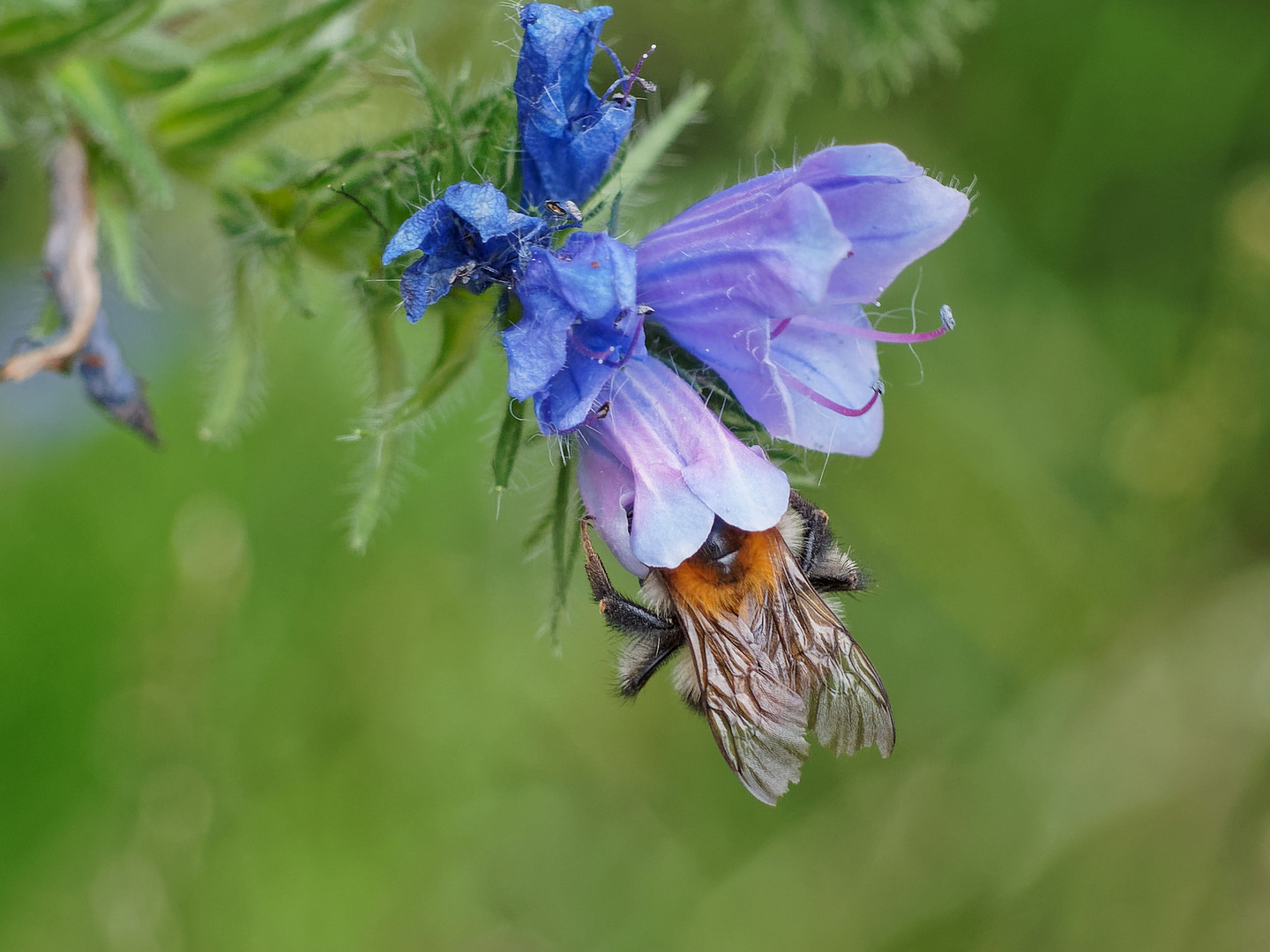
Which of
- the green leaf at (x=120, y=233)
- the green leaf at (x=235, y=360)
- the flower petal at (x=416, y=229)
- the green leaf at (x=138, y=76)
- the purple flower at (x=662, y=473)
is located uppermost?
the flower petal at (x=416, y=229)

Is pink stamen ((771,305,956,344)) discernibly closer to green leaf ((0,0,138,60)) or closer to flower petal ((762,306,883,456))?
flower petal ((762,306,883,456))

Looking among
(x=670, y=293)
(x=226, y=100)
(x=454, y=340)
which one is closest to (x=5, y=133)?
(x=226, y=100)

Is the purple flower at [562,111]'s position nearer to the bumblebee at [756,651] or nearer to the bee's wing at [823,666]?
the bumblebee at [756,651]

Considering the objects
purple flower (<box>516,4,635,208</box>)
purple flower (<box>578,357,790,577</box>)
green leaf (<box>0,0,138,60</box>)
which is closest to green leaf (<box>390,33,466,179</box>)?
purple flower (<box>516,4,635,208</box>)

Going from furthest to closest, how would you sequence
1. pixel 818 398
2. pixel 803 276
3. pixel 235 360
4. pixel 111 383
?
pixel 111 383 < pixel 235 360 < pixel 818 398 < pixel 803 276

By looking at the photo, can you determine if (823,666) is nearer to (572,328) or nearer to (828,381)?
(828,381)

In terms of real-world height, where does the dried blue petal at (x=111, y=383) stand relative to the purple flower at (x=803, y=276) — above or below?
below

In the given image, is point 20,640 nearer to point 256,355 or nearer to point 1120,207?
point 256,355

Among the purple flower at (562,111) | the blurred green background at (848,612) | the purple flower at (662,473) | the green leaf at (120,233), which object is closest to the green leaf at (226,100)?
the green leaf at (120,233)
